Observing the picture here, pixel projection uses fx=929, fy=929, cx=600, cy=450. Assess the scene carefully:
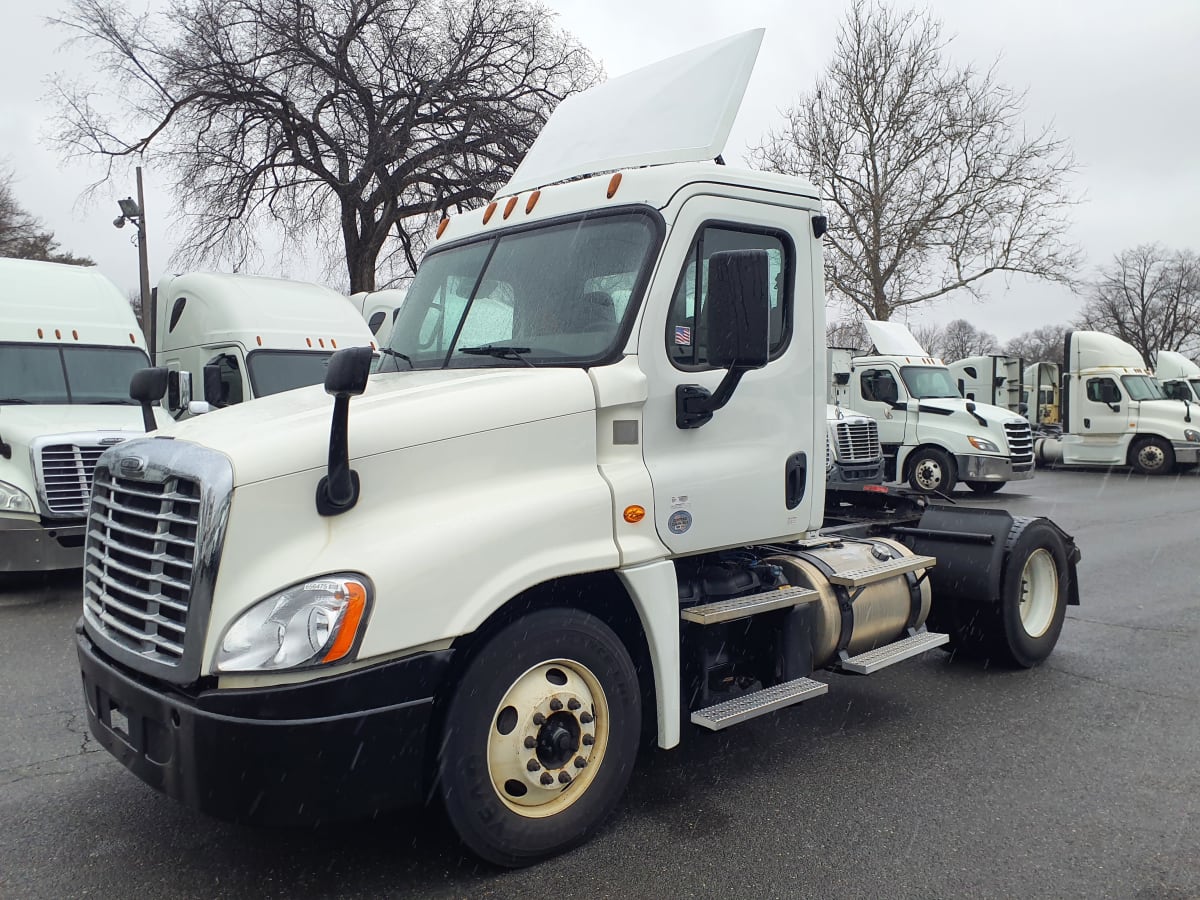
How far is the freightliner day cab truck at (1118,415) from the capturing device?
20781 mm

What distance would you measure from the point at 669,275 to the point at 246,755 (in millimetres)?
2386

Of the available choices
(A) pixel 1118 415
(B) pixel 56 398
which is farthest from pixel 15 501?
(A) pixel 1118 415

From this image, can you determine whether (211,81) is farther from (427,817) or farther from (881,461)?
(427,817)

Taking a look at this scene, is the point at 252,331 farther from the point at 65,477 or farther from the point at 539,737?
the point at 539,737

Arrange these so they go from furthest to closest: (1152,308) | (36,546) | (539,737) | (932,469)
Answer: (1152,308) → (932,469) → (36,546) → (539,737)

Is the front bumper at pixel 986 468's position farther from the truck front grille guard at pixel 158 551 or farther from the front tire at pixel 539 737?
the truck front grille guard at pixel 158 551

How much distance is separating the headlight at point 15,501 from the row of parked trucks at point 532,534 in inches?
146

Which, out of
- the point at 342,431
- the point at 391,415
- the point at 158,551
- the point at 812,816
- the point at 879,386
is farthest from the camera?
the point at 879,386

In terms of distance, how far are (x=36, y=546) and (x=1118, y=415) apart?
70.2ft

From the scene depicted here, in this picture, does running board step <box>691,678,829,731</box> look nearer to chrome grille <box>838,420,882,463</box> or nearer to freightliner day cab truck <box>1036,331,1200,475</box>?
chrome grille <box>838,420,882,463</box>

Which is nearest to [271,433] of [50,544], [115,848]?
[115,848]

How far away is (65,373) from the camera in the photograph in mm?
9898

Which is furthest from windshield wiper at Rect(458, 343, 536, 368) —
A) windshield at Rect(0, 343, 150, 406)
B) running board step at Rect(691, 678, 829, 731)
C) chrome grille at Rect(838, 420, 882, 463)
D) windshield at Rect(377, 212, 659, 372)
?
chrome grille at Rect(838, 420, 882, 463)

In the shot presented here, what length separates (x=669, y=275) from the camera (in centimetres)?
387
